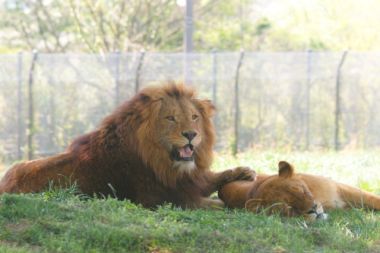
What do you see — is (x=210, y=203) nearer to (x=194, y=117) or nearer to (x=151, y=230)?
(x=194, y=117)

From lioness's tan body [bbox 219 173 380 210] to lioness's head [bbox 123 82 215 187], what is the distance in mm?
419

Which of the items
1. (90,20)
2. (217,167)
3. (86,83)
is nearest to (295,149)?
(86,83)

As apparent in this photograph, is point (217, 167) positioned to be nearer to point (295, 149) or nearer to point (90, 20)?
point (295, 149)

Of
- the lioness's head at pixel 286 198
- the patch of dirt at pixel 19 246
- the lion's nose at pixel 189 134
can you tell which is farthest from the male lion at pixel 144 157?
the patch of dirt at pixel 19 246

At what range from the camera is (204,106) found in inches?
310

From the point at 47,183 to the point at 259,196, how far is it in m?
1.85

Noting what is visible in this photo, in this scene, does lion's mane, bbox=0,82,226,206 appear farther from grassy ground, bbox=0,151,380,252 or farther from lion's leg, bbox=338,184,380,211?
lion's leg, bbox=338,184,380,211

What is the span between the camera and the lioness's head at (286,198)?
22.7 feet

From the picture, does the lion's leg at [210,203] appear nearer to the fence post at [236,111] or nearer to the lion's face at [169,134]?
the lion's face at [169,134]

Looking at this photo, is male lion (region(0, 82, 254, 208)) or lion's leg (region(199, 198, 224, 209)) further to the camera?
lion's leg (region(199, 198, 224, 209))

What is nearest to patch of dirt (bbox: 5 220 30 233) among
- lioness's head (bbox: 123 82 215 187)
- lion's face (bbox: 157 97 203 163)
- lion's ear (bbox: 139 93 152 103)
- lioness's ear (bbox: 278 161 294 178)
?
lioness's head (bbox: 123 82 215 187)

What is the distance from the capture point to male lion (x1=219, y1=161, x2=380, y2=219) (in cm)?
692

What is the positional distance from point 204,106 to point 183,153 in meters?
0.56

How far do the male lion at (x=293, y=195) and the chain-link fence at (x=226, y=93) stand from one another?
28.9 ft
